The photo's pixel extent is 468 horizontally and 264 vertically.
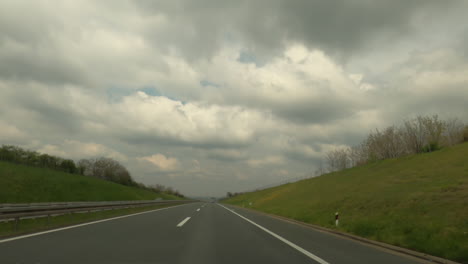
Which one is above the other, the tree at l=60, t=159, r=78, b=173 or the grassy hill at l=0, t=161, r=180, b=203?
the tree at l=60, t=159, r=78, b=173

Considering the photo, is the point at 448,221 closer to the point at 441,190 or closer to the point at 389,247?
the point at 389,247

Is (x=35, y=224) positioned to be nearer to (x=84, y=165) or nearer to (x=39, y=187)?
(x=39, y=187)

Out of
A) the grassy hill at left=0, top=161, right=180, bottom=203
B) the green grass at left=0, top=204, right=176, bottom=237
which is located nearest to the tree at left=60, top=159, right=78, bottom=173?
the grassy hill at left=0, top=161, right=180, bottom=203

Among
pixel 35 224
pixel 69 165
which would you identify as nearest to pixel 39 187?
pixel 35 224

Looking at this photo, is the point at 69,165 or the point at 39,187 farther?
the point at 69,165

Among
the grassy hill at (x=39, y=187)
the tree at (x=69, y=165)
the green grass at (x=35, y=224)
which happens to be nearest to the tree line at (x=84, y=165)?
the tree at (x=69, y=165)

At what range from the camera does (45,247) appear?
7023 millimetres

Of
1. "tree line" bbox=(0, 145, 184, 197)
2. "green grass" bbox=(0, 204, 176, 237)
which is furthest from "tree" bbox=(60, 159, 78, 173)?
"green grass" bbox=(0, 204, 176, 237)

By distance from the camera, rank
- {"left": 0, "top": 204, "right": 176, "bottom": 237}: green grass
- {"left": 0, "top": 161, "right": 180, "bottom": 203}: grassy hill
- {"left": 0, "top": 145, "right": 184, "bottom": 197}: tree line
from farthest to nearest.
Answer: {"left": 0, "top": 145, "right": 184, "bottom": 197}: tree line < {"left": 0, "top": 161, "right": 180, "bottom": 203}: grassy hill < {"left": 0, "top": 204, "right": 176, "bottom": 237}: green grass

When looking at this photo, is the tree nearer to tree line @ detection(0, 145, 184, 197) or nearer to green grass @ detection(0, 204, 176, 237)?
tree line @ detection(0, 145, 184, 197)

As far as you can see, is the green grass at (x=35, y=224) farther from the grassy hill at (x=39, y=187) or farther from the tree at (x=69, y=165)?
the tree at (x=69, y=165)

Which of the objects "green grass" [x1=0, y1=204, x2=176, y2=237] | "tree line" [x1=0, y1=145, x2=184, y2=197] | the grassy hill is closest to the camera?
"green grass" [x1=0, y1=204, x2=176, y2=237]

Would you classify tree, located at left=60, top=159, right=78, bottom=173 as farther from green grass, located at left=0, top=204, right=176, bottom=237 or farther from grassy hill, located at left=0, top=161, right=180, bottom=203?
green grass, located at left=0, top=204, right=176, bottom=237

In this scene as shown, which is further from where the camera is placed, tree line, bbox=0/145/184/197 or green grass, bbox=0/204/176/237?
tree line, bbox=0/145/184/197
